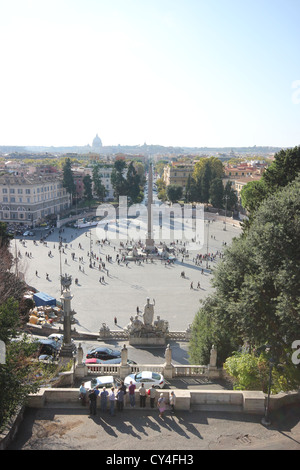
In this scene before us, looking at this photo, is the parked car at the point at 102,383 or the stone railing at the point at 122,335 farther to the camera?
the stone railing at the point at 122,335

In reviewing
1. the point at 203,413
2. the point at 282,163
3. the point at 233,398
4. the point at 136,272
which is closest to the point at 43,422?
the point at 203,413

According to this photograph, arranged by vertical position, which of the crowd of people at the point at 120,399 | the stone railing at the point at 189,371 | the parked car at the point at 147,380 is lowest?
the stone railing at the point at 189,371

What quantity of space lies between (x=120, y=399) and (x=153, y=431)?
3.58 feet

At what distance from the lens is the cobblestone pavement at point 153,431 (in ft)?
25.8

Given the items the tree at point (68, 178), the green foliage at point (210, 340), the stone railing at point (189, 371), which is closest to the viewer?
the stone railing at point (189, 371)

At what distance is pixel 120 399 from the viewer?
911cm

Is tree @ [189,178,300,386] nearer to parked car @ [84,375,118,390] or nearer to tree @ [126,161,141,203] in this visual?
parked car @ [84,375,118,390]

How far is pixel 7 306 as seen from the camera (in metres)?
9.27

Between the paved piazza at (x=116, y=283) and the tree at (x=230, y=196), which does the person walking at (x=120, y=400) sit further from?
the tree at (x=230, y=196)

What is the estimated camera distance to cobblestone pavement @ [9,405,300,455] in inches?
309

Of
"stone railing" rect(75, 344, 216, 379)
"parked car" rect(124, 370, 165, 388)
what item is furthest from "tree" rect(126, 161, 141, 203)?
"parked car" rect(124, 370, 165, 388)

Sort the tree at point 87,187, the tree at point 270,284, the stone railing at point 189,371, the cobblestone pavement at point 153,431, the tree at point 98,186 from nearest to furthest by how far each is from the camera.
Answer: the cobblestone pavement at point 153,431 < the tree at point 270,284 < the stone railing at point 189,371 < the tree at point 87,187 < the tree at point 98,186

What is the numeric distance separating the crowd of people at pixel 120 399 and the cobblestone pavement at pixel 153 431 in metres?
0.14

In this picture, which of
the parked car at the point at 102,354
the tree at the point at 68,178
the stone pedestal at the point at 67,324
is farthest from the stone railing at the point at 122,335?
the tree at the point at 68,178
